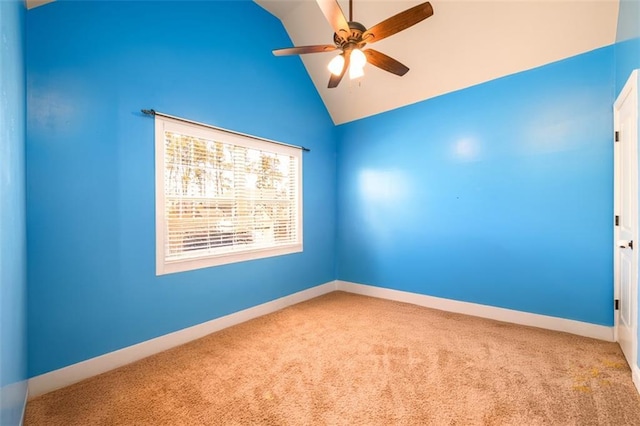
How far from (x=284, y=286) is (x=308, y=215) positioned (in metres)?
1.04

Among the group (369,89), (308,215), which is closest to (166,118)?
(308,215)

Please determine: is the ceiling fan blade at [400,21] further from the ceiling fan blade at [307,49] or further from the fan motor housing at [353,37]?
the ceiling fan blade at [307,49]

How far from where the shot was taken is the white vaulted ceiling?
2.51 metres

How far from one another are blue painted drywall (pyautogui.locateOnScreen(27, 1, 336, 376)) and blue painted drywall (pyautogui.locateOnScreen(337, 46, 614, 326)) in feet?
6.47

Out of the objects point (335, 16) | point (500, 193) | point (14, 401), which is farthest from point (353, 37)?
point (14, 401)

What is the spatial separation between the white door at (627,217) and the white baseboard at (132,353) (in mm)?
3218

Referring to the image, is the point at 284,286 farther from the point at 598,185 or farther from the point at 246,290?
the point at 598,185

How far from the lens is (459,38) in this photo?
114 inches

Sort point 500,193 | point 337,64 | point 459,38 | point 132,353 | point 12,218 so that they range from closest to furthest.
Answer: point 12,218, point 132,353, point 337,64, point 459,38, point 500,193

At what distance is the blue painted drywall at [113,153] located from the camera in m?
1.91

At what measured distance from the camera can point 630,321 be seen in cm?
208

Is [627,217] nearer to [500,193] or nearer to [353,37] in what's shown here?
[500,193]

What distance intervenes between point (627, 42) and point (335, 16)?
2.27 m

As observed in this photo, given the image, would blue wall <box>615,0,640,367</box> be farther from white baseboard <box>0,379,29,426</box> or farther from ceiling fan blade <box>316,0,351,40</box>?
white baseboard <box>0,379,29,426</box>
